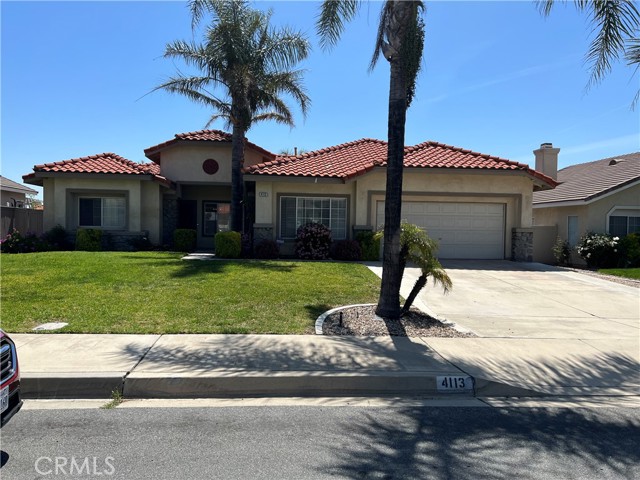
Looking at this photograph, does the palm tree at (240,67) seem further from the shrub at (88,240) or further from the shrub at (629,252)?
the shrub at (629,252)

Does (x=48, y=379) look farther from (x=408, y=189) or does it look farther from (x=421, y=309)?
(x=408, y=189)

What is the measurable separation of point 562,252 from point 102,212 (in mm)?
19204

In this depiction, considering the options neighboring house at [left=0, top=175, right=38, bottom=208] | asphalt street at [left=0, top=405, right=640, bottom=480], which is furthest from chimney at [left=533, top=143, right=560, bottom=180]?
neighboring house at [left=0, top=175, right=38, bottom=208]

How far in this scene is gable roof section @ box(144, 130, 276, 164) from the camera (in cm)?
2033

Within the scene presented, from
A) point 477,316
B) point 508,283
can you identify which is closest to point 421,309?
point 477,316

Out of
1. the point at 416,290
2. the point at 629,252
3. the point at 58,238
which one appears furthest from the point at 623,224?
the point at 58,238

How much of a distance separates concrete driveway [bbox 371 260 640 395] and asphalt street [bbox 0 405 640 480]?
0.87m

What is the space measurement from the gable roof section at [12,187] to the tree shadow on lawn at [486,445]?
2946cm

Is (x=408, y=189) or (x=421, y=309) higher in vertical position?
(x=408, y=189)

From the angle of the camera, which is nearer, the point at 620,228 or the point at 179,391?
the point at 179,391

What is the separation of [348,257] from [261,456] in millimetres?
12581

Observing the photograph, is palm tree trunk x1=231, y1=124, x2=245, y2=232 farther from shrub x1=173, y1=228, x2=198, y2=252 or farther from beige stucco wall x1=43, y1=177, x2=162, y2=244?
beige stucco wall x1=43, y1=177, x2=162, y2=244

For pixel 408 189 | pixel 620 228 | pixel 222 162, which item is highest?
pixel 222 162

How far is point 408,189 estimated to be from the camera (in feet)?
56.5
